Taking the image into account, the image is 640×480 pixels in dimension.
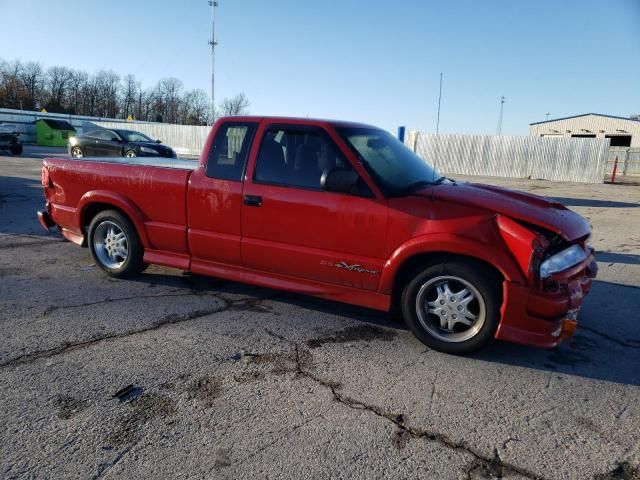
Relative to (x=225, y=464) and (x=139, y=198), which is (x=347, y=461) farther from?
(x=139, y=198)

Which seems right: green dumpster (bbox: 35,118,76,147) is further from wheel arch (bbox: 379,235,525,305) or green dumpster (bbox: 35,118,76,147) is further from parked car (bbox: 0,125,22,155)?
wheel arch (bbox: 379,235,525,305)

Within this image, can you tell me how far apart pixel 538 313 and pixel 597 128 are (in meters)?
49.4

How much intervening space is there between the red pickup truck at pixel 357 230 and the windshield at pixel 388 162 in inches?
0.6

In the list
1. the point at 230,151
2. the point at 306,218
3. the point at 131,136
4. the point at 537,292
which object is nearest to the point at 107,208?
the point at 230,151

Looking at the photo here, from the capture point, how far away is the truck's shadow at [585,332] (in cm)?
352

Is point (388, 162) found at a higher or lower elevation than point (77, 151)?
higher

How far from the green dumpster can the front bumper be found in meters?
36.4

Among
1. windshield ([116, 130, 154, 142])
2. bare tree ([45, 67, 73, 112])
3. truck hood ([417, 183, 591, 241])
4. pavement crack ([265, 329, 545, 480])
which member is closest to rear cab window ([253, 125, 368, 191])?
truck hood ([417, 183, 591, 241])

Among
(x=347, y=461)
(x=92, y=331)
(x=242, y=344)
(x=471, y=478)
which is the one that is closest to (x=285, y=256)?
(x=242, y=344)

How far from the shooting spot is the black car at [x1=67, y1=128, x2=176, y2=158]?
18.6 m

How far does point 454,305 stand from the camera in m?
3.60

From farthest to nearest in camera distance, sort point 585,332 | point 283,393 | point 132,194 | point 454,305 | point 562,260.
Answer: point 132,194 → point 585,332 → point 454,305 → point 562,260 → point 283,393

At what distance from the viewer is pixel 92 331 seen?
148 inches

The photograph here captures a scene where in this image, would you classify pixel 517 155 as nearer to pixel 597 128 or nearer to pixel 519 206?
pixel 519 206
